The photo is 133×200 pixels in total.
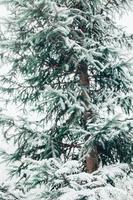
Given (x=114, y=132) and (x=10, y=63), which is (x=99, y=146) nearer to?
(x=114, y=132)

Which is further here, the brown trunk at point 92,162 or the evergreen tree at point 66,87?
the brown trunk at point 92,162

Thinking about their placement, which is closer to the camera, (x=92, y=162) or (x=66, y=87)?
(x=92, y=162)

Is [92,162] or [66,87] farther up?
[66,87]

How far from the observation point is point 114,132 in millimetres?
6777

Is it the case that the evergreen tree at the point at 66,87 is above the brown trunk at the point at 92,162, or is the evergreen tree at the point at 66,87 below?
above

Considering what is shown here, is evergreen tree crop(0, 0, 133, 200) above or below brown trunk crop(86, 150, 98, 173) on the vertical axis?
above

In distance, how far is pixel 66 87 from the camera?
8281mm

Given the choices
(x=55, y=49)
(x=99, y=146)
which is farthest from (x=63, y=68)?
(x=99, y=146)

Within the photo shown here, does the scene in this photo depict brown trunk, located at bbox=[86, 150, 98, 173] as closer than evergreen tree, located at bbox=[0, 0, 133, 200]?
No

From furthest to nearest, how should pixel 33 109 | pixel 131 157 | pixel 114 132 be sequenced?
1. pixel 33 109
2. pixel 131 157
3. pixel 114 132

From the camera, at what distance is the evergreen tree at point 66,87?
23.1ft

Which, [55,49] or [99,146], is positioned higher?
[55,49]

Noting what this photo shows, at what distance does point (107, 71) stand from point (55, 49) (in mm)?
1251

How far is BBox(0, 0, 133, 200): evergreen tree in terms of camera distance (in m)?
7.05
